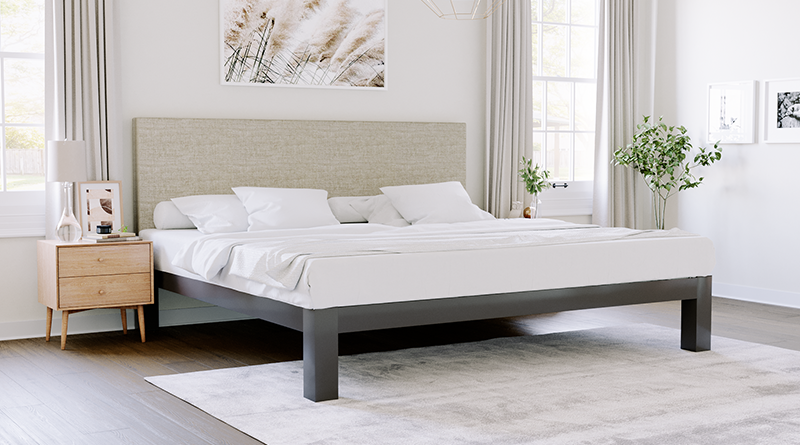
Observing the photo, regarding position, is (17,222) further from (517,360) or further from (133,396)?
(517,360)

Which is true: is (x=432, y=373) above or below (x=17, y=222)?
below

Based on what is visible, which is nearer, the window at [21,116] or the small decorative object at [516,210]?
the window at [21,116]

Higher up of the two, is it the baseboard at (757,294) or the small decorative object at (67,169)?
the small decorative object at (67,169)

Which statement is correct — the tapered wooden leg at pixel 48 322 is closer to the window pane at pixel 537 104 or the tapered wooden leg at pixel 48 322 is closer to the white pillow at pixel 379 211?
the white pillow at pixel 379 211

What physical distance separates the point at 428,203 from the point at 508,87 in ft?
4.84

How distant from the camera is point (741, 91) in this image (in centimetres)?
647

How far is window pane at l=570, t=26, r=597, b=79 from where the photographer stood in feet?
23.4

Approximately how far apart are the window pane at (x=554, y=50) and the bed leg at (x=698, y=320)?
9.67ft

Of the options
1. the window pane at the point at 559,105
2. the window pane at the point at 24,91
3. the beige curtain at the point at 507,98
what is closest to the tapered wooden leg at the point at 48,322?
the window pane at the point at 24,91

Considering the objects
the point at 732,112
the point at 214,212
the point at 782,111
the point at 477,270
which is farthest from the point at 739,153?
the point at 214,212

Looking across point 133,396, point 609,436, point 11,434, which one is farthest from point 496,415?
point 11,434

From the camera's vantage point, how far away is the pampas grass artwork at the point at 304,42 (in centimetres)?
563

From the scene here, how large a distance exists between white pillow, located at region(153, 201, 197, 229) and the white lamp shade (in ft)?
1.86

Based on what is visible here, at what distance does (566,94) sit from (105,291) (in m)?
4.13
